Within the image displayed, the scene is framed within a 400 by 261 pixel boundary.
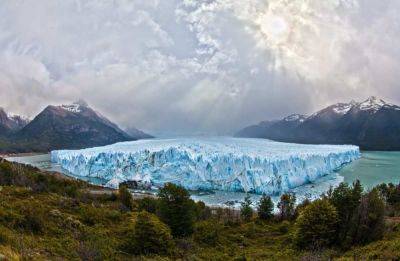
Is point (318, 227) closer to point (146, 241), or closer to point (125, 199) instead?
point (146, 241)

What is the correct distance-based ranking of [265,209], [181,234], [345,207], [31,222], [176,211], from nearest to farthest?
[31,222] → [345,207] → [181,234] → [176,211] → [265,209]

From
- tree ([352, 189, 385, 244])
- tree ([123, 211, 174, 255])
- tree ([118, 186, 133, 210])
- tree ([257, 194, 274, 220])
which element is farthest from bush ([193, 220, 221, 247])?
tree ([118, 186, 133, 210])

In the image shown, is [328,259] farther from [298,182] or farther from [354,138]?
[354,138]

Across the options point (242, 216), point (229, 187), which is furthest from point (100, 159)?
point (242, 216)

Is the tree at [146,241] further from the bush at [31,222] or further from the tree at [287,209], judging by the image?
the tree at [287,209]

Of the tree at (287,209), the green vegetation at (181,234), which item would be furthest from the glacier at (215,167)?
the green vegetation at (181,234)

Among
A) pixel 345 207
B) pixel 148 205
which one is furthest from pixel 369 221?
pixel 148 205

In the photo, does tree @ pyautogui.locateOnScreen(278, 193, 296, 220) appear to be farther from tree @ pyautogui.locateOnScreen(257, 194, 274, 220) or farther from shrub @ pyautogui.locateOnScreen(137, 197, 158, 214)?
shrub @ pyautogui.locateOnScreen(137, 197, 158, 214)
